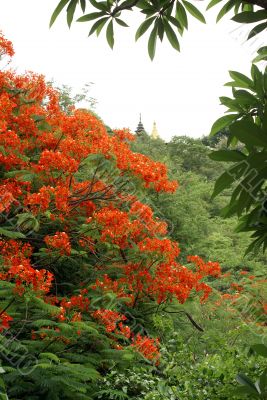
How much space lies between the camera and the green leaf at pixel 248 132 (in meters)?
1.04

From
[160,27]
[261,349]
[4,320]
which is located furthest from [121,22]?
[4,320]

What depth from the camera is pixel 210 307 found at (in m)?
7.39

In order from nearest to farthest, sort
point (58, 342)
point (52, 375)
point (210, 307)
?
point (52, 375) → point (58, 342) → point (210, 307)

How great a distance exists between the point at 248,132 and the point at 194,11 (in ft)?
3.54

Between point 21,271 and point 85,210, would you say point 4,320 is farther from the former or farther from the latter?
point 85,210

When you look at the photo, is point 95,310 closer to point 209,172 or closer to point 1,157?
point 1,157

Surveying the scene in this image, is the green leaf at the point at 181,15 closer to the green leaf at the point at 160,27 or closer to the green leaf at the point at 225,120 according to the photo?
the green leaf at the point at 160,27

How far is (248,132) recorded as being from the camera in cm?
104

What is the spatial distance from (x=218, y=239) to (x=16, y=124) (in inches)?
385

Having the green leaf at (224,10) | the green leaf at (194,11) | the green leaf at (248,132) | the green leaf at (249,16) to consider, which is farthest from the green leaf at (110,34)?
the green leaf at (248,132)

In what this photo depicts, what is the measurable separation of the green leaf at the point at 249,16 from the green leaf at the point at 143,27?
55 cm

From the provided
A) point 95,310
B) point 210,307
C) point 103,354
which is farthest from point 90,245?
point 210,307

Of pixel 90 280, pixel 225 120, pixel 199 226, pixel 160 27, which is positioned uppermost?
pixel 160 27

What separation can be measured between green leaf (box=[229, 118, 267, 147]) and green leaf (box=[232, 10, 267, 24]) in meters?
0.54
